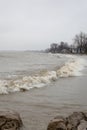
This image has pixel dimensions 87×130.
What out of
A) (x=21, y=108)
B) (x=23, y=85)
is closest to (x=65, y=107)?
(x=21, y=108)

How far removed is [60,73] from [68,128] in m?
17.6

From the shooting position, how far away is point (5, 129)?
6957 millimetres

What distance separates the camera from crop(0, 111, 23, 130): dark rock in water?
7.19m

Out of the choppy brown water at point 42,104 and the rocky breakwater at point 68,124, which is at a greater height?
the rocky breakwater at point 68,124

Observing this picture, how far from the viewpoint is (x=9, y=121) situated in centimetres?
733

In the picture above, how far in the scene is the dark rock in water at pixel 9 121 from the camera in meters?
7.19

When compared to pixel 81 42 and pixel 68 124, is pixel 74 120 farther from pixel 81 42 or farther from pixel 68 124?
pixel 81 42

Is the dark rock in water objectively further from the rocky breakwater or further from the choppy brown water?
the rocky breakwater

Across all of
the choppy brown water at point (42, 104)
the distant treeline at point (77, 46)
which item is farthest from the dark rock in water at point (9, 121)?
the distant treeline at point (77, 46)

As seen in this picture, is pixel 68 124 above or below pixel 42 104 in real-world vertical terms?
above

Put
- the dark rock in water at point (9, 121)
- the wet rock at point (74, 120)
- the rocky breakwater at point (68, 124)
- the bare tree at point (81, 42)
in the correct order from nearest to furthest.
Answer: the rocky breakwater at point (68, 124) < the wet rock at point (74, 120) < the dark rock in water at point (9, 121) < the bare tree at point (81, 42)

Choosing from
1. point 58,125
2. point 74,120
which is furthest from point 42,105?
point 58,125

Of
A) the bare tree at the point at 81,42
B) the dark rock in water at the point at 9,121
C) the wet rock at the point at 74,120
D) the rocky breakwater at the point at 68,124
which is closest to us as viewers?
the rocky breakwater at the point at 68,124

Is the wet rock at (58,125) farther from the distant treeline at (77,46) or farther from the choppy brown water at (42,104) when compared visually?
the distant treeline at (77,46)
